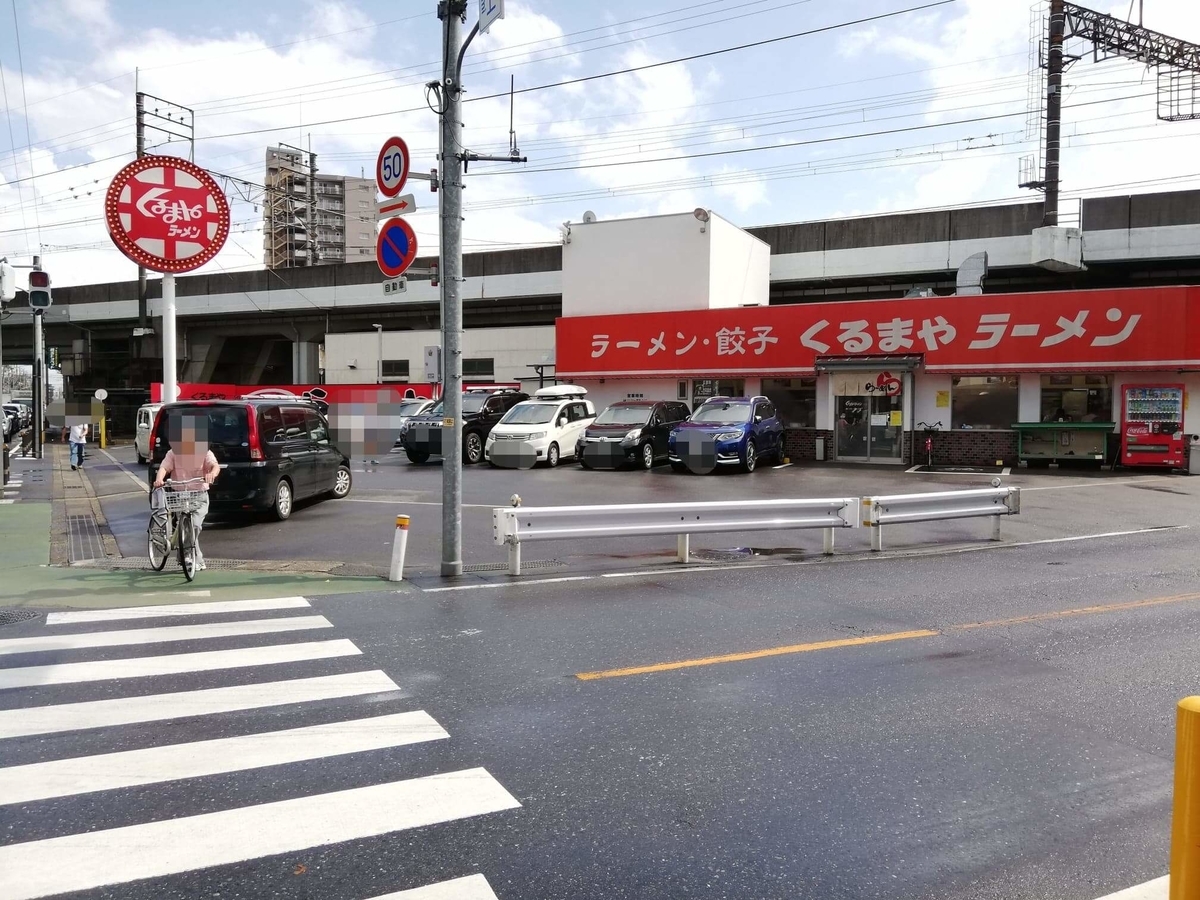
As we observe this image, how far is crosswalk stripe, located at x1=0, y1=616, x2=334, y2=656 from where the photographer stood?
20.9 feet

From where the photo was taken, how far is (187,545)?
8844mm

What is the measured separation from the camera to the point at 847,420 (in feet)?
81.9

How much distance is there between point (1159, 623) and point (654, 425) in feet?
50.5

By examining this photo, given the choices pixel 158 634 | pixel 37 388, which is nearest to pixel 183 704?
pixel 158 634

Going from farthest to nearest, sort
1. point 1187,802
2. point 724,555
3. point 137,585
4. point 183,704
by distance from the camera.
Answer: point 724,555
point 137,585
point 183,704
point 1187,802

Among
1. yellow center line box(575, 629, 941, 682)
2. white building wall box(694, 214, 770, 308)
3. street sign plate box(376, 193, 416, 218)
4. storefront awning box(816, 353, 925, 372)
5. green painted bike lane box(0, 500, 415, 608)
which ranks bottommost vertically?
green painted bike lane box(0, 500, 415, 608)

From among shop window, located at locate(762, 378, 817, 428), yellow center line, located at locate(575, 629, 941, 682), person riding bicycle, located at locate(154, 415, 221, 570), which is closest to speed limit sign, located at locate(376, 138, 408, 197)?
person riding bicycle, located at locate(154, 415, 221, 570)

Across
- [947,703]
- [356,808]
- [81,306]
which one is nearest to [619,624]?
[947,703]

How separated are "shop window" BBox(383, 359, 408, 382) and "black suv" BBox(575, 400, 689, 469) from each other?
21569 mm

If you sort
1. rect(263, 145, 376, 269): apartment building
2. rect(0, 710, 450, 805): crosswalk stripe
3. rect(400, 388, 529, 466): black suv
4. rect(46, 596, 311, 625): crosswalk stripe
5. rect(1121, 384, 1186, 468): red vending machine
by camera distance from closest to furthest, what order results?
rect(0, 710, 450, 805): crosswalk stripe
rect(46, 596, 311, 625): crosswalk stripe
rect(1121, 384, 1186, 468): red vending machine
rect(400, 388, 529, 466): black suv
rect(263, 145, 376, 269): apartment building

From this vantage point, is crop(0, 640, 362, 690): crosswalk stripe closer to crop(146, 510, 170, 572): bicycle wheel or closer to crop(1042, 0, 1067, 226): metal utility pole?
crop(146, 510, 170, 572): bicycle wheel

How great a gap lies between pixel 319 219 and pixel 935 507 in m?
111

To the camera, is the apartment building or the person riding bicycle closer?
the person riding bicycle

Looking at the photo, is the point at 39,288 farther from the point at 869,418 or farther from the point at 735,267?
the point at 869,418
